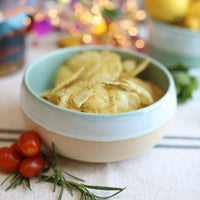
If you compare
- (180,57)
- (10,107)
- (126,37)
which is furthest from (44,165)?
(126,37)

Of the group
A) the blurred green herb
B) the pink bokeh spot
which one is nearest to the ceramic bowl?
the blurred green herb

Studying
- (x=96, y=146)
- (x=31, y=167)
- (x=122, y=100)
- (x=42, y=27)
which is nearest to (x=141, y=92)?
(x=122, y=100)

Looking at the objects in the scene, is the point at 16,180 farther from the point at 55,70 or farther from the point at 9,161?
the point at 55,70

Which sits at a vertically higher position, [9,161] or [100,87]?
[100,87]

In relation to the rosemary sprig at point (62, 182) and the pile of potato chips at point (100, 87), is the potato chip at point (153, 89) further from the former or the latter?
the rosemary sprig at point (62, 182)

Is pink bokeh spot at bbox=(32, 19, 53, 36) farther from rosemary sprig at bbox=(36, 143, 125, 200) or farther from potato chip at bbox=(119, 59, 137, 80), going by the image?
rosemary sprig at bbox=(36, 143, 125, 200)

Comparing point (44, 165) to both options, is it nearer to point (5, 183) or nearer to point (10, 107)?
point (5, 183)
